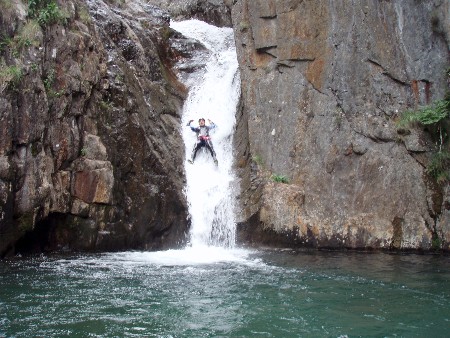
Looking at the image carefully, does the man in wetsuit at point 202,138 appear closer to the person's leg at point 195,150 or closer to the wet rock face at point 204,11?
the person's leg at point 195,150

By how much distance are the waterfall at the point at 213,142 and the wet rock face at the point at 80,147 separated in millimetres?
619

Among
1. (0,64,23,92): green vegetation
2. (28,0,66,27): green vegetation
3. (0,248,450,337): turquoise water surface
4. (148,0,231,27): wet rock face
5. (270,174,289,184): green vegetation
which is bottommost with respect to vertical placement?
(0,248,450,337): turquoise water surface

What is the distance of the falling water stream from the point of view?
6.98 metres

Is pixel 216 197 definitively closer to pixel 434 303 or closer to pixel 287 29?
pixel 287 29

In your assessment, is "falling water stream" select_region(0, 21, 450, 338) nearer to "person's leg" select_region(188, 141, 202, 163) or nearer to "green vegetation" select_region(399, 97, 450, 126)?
"person's leg" select_region(188, 141, 202, 163)

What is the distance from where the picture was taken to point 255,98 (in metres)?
17.1

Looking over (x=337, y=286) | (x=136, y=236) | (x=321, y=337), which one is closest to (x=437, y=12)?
(x=337, y=286)

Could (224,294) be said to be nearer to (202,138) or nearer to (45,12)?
(202,138)

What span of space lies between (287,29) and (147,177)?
697cm

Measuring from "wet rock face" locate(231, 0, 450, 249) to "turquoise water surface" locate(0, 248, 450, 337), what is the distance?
2281 millimetres

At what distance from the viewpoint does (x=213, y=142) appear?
59.2 feet

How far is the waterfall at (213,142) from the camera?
15625mm

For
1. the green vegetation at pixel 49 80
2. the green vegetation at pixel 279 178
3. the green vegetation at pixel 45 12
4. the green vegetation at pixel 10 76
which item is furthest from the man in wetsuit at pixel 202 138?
the green vegetation at pixel 10 76

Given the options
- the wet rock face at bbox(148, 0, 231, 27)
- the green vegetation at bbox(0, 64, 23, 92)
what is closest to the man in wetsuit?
the green vegetation at bbox(0, 64, 23, 92)
